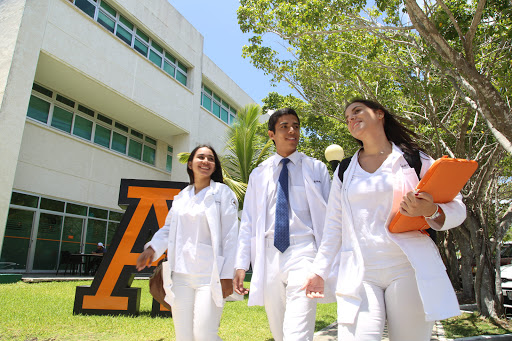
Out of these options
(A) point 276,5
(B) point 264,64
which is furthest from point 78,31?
(A) point 276,5

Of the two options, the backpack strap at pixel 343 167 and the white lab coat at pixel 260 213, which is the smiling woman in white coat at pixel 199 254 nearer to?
the white lab coat at pixel 260 213

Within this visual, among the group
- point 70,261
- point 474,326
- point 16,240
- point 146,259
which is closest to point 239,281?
point 146,259

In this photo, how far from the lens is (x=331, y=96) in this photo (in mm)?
11383

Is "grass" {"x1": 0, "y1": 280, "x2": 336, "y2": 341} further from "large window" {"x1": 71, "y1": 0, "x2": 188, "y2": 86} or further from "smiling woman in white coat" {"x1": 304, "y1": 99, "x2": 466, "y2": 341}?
"large window" {"x1": 71, "y1": 0, "x2": 188, "y2": 86}

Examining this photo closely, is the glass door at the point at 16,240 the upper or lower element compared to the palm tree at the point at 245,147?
lower

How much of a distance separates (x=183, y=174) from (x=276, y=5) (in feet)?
43.4

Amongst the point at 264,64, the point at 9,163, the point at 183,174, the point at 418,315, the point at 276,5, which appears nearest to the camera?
the point at 418,315

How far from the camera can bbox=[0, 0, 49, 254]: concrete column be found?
11758 millimetres

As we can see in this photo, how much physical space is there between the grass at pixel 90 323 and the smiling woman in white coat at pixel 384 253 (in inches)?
154

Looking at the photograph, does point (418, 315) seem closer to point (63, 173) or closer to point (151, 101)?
point (63, 173)

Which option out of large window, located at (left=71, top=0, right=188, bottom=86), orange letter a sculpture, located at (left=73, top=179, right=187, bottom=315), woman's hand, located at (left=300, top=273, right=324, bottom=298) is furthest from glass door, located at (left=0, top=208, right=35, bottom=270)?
woman's hand, located at (left=300, top=273, right=324, bottom=298)

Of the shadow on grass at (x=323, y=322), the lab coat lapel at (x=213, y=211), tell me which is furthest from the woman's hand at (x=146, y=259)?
the shadow on grass at (x=323, y=322)

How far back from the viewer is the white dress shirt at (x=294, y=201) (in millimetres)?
2715

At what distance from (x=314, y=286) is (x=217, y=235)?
3.66 ft
